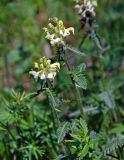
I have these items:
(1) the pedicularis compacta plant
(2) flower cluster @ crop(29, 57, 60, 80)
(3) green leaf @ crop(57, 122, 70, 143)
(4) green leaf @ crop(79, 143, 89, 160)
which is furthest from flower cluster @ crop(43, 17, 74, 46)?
(4) green leaf @ crop(79, 143, 89, 160)

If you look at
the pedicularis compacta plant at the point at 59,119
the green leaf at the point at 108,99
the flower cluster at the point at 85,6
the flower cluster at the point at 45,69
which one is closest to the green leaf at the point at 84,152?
the pedicularis compacta plant at the point at 59,119

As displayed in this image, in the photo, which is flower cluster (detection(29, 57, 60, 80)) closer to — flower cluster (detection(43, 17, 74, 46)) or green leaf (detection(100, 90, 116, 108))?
flower cluster (detection(43, 17, 74, 46))

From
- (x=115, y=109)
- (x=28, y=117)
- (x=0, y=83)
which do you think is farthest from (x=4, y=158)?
(x=0, y=83)

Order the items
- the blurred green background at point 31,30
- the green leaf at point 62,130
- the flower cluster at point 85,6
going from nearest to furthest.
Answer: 1. the green leaf at point 62,130
2. the flower cluster at point 85,6
3. the blurred green background at point 31,30

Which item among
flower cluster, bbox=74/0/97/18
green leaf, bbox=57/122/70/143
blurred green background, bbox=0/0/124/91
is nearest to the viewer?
green leaf, bbox=57/122/70/143

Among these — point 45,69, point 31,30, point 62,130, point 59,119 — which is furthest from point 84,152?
point 31,30

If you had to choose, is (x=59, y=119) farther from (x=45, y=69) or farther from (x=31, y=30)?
(x=31, y=30)

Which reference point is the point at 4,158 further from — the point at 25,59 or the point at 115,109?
the point at 25,59

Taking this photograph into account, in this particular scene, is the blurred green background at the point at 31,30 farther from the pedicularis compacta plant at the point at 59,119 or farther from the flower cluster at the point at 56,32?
the flower cluster at the point at 56,32
